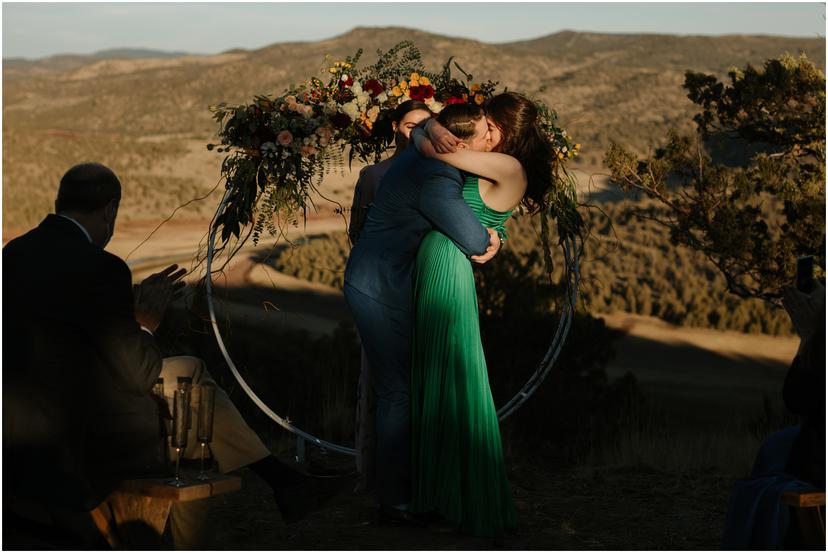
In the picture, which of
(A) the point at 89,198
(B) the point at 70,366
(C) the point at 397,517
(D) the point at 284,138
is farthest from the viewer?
(D) the point at 284,138

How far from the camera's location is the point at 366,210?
239 inches

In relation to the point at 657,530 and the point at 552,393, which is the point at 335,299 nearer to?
the point at 552,393

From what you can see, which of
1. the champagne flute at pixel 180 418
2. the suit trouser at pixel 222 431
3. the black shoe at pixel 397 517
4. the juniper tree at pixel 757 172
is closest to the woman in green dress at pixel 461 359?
the black shoe at pixel 397 517

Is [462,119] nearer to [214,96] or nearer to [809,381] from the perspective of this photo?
[809,381]

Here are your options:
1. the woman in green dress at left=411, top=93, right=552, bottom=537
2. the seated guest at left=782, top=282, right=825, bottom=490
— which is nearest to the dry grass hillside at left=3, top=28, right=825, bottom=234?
the woman in green dress at left=411, top=93, right=552, bottom=537

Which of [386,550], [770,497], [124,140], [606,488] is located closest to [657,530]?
[606,488]

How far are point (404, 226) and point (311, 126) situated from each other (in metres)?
1.48

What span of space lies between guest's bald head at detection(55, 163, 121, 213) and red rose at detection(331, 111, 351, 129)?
8.76 feet

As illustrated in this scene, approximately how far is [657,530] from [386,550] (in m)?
1.65

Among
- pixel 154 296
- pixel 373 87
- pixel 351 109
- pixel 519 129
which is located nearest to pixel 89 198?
pixel 154 296

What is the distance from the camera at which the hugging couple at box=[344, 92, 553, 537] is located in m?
5.34

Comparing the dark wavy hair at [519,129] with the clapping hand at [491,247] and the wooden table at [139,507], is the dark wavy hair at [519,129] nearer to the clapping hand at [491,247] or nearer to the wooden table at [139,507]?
the clapping hand at [491,247]

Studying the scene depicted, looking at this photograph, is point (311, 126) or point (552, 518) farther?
point (311, 126)

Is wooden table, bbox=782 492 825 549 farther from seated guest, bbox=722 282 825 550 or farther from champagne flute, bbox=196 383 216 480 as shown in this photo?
champagne flute, bbox=196 383 216 480
